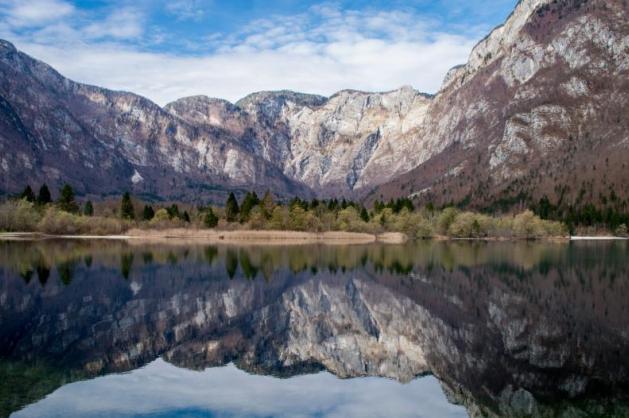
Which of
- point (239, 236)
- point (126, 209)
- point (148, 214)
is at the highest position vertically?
point (126, 209)

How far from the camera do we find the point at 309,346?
29.5 meters

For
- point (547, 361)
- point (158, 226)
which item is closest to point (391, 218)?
point (158, 226)

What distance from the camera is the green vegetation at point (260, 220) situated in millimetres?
126062

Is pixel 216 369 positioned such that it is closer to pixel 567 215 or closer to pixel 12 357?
pixel 12 357

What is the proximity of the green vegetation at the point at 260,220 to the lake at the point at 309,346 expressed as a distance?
75829mm

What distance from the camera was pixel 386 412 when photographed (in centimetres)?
1892

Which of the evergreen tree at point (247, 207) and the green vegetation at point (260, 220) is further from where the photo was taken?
the evergreen tree at point (247, 207)

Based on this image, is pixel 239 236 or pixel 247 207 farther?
pixel 247 207

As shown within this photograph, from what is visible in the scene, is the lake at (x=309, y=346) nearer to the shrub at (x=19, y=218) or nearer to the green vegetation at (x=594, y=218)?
the shrub at (x=19, y=218)

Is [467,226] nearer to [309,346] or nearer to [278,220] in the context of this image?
[278,220]

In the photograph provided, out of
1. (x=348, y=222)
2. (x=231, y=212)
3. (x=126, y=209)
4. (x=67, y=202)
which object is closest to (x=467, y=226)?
(x=348, y=222)

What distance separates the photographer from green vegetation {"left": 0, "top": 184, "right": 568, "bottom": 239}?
12606 cm

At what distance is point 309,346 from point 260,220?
108020 millimetres

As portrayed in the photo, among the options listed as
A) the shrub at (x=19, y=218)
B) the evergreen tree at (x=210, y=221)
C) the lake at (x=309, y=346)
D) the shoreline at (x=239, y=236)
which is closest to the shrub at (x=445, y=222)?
the shoreline at (x=239, y=236)
